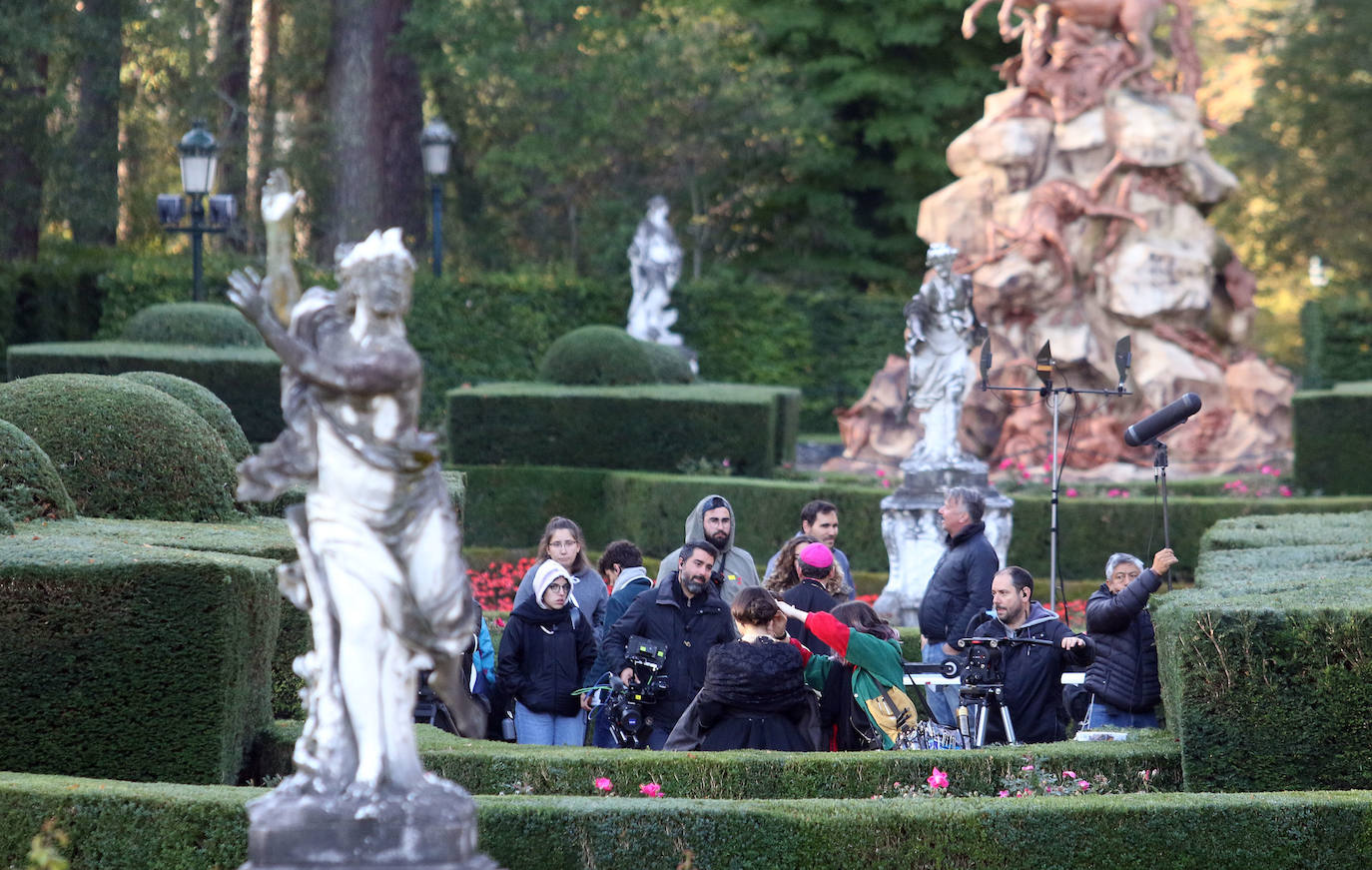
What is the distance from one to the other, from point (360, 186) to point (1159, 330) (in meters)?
13.2

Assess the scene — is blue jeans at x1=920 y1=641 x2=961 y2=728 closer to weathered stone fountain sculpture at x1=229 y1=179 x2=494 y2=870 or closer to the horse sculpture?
weathered stone fountain sculpture at x1=229 y1=179 x2=494 y2=870

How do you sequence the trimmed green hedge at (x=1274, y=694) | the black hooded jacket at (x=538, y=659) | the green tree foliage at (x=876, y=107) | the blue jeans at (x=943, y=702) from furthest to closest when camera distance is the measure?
the green tree foliage at (x=876, y=107), the blue jeans at (x=943, y=702), the black hooded jacket at (x=538, y=659), the trimmed green hedge at (x=1274, y=694)

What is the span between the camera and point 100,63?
27.2m

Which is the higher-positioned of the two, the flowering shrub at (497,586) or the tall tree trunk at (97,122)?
the tall tree trunk at (97,122)

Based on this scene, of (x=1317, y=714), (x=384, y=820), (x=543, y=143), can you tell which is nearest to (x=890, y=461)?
(x=543, y=143)

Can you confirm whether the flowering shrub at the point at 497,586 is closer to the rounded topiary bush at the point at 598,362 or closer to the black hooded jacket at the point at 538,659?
the rounded topiary bush at the point at 598,362

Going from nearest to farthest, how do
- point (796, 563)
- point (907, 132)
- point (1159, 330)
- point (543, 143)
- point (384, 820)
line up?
1. point (384, 820)
2. point (796, 563)
3. point (1159, 330)
4. point (543, 143)
5. point (907, 132)

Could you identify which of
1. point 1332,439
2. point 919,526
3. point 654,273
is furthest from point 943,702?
point 654,273

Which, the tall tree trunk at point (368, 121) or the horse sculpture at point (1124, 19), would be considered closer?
the horse sculpture at point (1124, 19)

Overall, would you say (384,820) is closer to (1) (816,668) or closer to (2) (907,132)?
(1) (816,668)

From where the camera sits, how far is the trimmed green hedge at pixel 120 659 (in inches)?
258

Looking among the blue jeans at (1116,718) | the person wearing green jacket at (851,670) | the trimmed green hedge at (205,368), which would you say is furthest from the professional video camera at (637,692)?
the trimmed green hedge at (205,368)

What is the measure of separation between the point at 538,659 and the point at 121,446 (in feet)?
8.02

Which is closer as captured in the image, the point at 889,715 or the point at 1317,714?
the point at 1317,714
